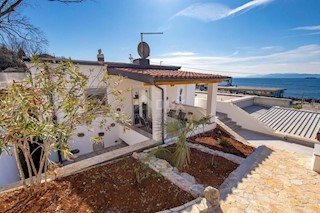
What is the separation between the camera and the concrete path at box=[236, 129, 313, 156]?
31.2ft

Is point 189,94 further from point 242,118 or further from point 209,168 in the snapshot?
point 209,168

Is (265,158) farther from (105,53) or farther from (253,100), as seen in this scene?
(253,100)

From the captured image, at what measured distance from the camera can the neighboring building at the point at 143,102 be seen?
696 cm

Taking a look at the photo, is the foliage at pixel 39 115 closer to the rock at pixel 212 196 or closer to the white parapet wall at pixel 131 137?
the rock at pixel 212 196

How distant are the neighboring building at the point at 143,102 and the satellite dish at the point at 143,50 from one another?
37 cm

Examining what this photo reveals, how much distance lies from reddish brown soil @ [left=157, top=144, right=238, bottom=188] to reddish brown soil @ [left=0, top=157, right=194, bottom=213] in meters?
1.08

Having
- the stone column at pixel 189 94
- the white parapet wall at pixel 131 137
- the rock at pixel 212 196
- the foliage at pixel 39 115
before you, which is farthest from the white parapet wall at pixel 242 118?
the foliage at pixel 39 115

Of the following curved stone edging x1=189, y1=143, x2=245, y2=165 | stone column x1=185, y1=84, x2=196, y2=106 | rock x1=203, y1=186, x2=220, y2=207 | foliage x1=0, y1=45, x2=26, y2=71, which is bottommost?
curved stone edging x1=189, y1=143, x2=245, y2=165

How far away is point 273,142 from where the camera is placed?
1069 cm

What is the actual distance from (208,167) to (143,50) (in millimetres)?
8676

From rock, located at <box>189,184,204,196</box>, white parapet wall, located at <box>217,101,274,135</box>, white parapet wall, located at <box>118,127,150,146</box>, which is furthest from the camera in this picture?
white parapet wall, located at <box>217,101,274,135</box>

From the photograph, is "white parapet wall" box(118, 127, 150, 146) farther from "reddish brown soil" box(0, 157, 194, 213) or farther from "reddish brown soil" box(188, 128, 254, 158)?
"reddish brown soil" box(0, 157, 194, 213)

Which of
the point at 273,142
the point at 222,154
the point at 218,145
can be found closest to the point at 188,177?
the point at 222,154

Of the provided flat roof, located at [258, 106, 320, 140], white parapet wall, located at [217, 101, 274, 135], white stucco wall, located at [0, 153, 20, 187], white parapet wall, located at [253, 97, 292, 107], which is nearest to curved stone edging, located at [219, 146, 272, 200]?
white parapet wall, located at [217, 101, 274, 135]
